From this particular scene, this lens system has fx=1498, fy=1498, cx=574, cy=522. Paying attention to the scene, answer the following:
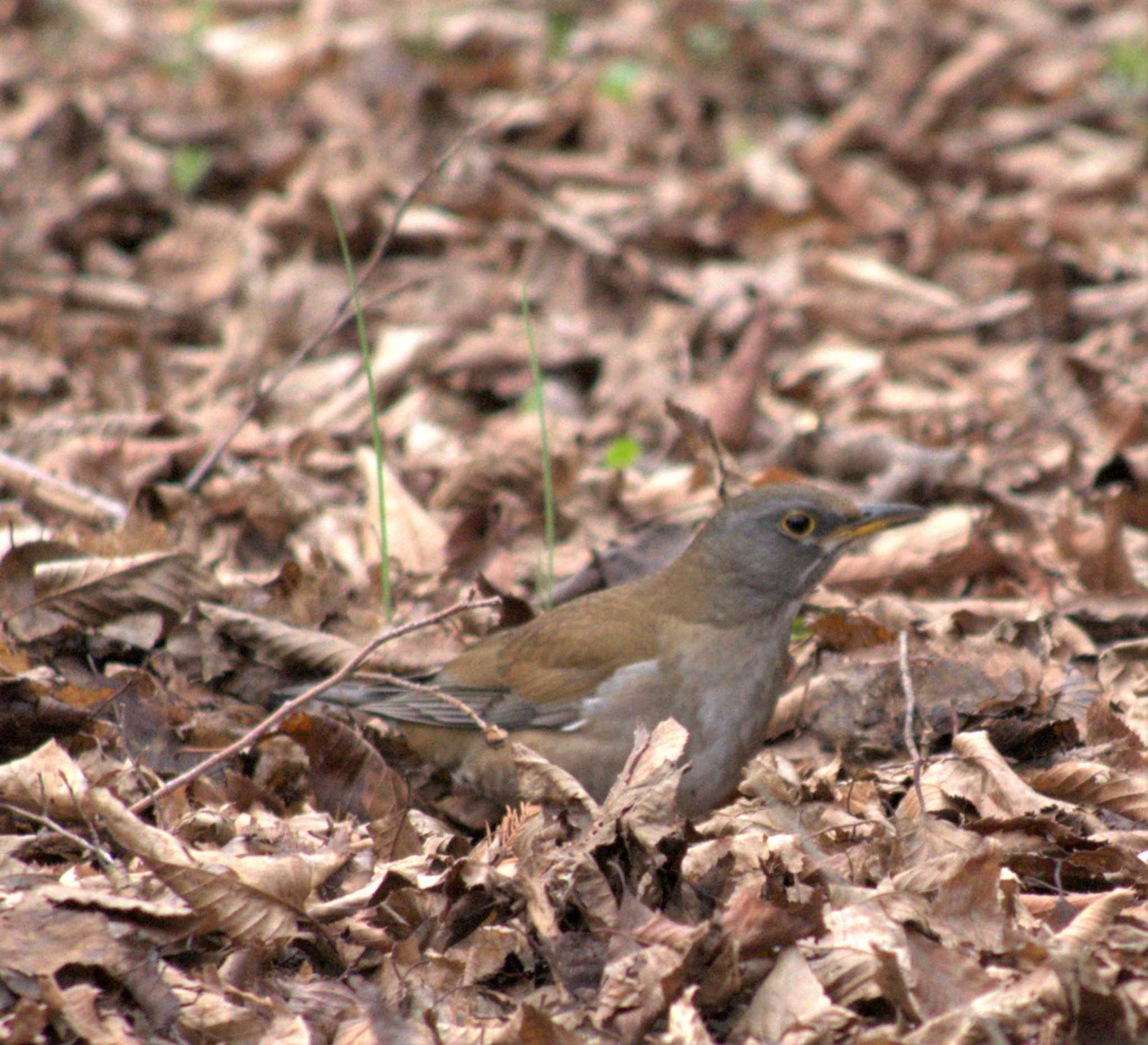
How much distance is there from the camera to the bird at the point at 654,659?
219 inches

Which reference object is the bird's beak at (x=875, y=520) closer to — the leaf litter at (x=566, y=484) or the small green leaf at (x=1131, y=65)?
the leaf litter at (x=566, y=484)

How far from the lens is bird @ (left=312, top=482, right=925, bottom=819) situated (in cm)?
555

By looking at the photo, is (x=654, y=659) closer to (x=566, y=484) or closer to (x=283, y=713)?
(x=283, y=713)

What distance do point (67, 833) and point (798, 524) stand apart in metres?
2.84

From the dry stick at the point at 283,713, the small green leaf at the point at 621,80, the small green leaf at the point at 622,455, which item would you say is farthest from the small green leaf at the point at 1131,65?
the dry stick at the point at 283,713

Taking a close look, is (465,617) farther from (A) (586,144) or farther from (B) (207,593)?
(A) (586,144)

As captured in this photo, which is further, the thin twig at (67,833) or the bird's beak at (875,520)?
the bird's beak at (875,520)

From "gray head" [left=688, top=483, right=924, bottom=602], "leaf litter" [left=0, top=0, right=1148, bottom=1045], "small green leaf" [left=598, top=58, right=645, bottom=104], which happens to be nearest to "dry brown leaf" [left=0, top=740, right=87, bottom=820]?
"leaf litter" [left=0, top=0, right=1148, bottom=1045]

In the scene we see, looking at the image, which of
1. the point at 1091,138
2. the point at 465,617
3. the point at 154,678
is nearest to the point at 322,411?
the point at 465,617

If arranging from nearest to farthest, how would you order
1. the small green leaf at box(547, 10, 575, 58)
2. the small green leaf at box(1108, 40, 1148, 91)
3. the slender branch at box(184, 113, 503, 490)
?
the slender branch at box(184, 113, 503, 490)
the small green leaf at box(1108, 40, 1148, 91)
the small green leaf at box(547, 10, 575, 58)

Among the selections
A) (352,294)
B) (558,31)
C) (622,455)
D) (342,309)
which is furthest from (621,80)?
(352,294)

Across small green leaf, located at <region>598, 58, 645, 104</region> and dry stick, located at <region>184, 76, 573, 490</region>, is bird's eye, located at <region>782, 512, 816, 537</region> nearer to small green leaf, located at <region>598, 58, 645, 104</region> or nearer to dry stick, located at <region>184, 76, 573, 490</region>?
dry stick, located at <region>184, 76, 573, 490</region>

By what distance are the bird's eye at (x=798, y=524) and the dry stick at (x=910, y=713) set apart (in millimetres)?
526

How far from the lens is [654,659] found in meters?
5.65
